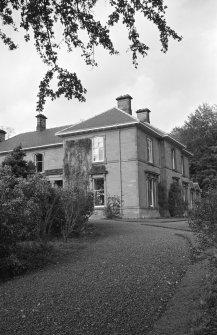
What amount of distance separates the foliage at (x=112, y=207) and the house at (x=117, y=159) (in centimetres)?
43

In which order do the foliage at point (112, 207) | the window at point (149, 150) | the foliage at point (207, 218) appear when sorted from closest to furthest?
1. the foliage at point (207, 218)
2. the foliage at point (112, 207)
3. the window at point (149, 150)

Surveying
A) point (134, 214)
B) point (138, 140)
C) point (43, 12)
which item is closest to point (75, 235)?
point (43, 12)

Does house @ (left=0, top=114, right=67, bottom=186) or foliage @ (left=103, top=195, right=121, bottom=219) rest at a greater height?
house @ (left=0, top=114, right=67, bottom=186)

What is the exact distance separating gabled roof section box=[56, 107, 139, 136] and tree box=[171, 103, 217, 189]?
21.5 meters

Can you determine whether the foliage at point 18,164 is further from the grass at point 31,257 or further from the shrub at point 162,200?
the shrub at point 162,200

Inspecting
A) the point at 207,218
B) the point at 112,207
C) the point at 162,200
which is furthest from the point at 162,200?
the point at 207,218

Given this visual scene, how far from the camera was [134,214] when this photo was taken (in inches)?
1046

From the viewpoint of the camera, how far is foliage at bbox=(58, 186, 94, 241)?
13992 mm

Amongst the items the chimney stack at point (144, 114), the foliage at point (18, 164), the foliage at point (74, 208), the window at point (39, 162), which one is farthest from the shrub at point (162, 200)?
the foliage at point (74, 208)

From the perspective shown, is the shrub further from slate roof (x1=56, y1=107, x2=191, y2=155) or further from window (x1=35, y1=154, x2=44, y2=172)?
window (x1=35, y1=154, x2=44, y2=172)

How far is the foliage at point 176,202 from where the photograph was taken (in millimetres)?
30875

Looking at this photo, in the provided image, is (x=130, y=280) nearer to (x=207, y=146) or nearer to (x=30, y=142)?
(x=30, y=142)

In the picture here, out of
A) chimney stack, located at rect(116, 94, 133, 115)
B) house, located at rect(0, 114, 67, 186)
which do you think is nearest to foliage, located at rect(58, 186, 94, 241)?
chimney stack, located at rect(116, 94, 133, 115)

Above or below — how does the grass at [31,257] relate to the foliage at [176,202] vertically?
below
